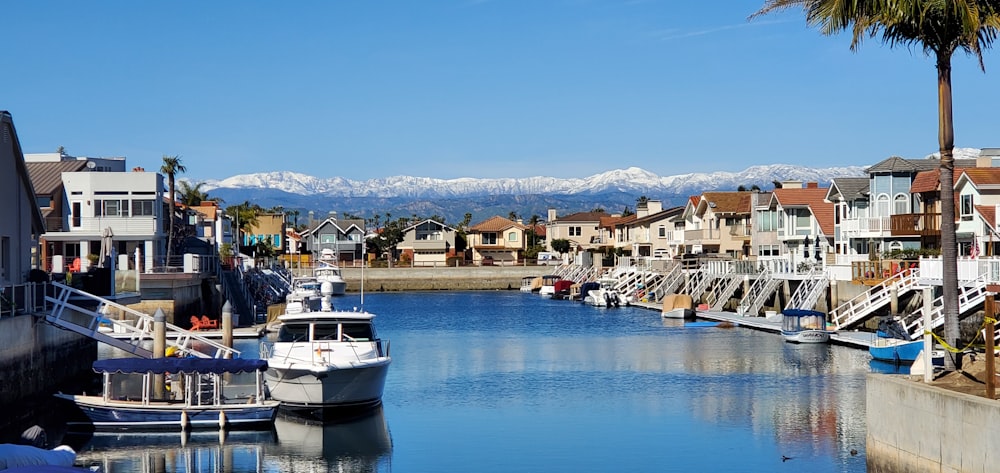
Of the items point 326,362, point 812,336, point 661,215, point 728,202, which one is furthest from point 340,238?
point 326,362

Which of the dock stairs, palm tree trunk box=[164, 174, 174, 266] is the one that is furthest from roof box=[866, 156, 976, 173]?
the dock stairs

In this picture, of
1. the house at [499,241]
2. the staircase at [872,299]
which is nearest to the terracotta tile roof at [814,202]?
the staircase at [872,299]

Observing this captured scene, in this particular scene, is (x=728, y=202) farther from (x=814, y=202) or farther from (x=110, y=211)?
(x=110, y=211)

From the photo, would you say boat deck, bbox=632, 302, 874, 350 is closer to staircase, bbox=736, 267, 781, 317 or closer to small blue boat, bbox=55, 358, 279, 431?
staircase, bbox=736, 267, 781, 317

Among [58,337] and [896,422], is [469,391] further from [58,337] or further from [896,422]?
[896,422]

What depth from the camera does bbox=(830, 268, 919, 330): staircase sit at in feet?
196

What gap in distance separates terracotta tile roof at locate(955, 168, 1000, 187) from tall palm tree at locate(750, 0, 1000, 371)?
142 feet

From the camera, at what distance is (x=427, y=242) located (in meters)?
168

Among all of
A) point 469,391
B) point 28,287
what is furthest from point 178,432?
point 469,391

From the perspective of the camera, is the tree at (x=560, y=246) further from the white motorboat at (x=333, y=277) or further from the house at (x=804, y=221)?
the house at (x=804, y=221)

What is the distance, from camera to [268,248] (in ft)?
Answer: 499

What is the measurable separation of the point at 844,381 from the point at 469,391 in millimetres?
14282

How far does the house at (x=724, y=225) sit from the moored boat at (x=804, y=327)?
47780 mm

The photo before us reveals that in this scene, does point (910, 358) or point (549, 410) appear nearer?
point (549, 410)
